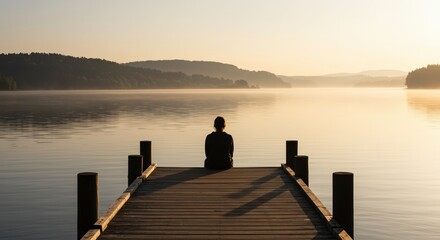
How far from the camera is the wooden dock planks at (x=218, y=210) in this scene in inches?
423

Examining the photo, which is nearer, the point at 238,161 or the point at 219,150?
the point at 219,150

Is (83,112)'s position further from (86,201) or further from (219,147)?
(86,201)

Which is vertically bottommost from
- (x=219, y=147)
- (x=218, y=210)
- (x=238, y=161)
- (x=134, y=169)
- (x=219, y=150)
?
(x=238, y=161)

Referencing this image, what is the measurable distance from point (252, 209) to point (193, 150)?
21535 millimetres

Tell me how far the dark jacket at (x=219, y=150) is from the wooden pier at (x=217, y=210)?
619 mm

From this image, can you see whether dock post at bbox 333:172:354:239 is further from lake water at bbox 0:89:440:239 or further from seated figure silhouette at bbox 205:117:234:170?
seated figure silhouette at bbox 205:117:234:170

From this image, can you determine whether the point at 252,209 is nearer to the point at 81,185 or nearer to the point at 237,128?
the point at 81,185

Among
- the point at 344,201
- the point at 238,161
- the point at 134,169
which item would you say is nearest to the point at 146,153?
the point at 134,169

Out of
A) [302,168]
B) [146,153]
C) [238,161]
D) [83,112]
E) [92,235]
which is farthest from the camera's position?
[83,112]

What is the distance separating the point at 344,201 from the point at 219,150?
5978 mm

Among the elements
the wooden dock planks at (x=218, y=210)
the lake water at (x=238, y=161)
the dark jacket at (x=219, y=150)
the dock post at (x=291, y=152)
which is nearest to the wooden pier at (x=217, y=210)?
the wooden dock planks at (x=218, y=210)

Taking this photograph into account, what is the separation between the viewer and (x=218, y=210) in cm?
1241

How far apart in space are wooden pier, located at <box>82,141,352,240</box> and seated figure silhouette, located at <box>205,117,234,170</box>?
62cm

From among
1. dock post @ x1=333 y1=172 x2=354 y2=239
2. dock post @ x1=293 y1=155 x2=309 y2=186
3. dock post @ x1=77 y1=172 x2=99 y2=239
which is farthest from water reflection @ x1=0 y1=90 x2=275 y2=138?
dock post @ x1=333 y1=172 x2=354 y2=239
